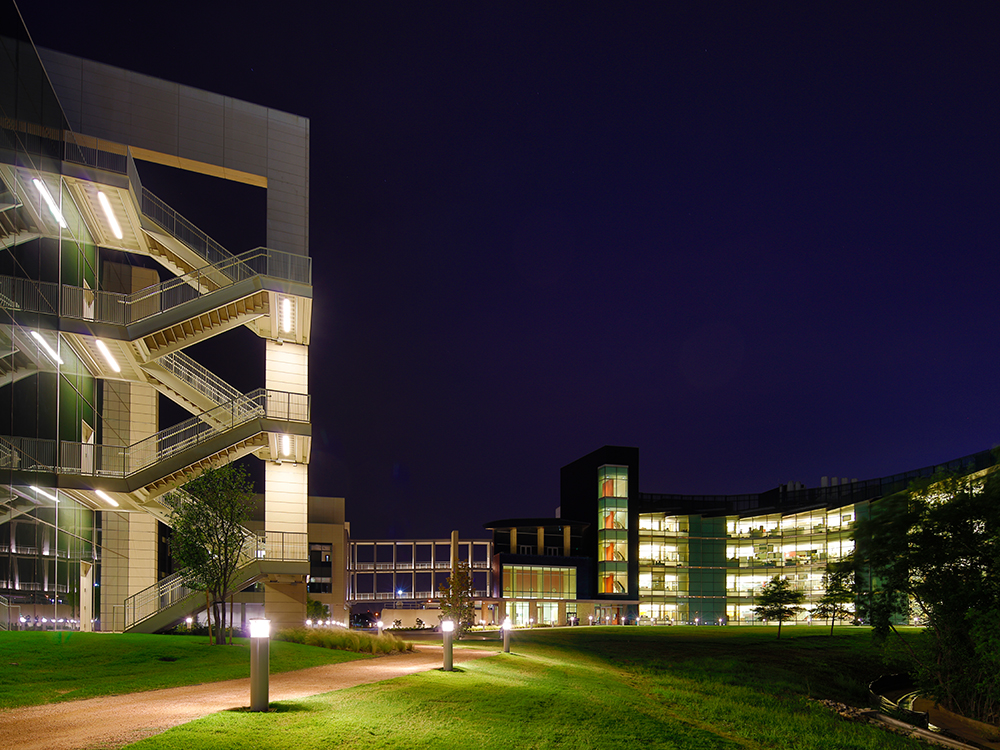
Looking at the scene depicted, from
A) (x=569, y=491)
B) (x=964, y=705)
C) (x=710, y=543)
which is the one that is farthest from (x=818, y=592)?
(x=964, y=705)

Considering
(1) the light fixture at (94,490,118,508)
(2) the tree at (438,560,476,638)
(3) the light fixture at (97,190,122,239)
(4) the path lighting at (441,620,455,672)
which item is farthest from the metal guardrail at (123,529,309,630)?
(4) the path lighting at (441,620,455,672)

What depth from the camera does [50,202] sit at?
66.4 feet

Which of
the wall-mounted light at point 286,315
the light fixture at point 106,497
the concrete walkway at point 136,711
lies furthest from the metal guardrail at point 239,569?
the concrete walkway at point 136,711

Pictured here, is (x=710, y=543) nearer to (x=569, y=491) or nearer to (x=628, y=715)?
(x=569, y=491)

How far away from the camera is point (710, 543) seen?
86875 mm

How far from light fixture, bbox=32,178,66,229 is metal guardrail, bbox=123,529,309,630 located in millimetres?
14212

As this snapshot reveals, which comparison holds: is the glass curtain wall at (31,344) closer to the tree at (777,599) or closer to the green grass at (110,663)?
the green grass at (110,663)

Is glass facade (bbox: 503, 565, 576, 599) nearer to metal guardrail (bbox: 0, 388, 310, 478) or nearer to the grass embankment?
metal guardrail (bbox: 0, 388, 310, 478)

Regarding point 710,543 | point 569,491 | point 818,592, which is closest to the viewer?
point 818,592

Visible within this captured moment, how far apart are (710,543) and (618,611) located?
1441 centimetres

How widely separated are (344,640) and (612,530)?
59.2 m

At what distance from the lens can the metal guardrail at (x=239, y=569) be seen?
31281 mm

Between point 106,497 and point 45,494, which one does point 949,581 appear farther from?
point 106,497

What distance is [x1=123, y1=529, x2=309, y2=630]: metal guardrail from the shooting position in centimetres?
3128
